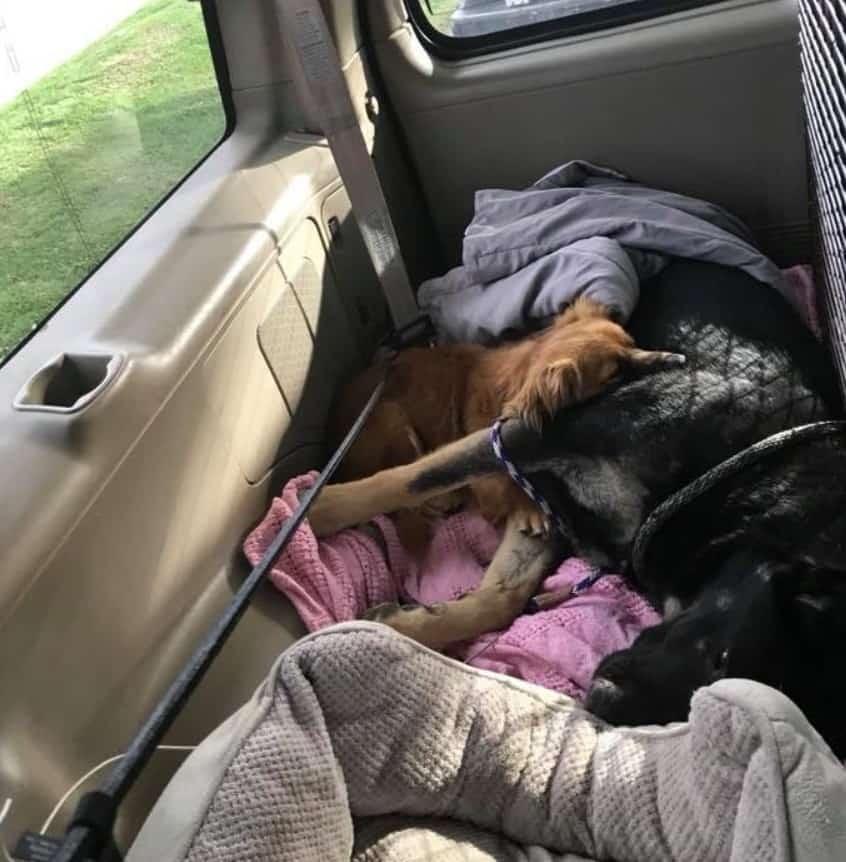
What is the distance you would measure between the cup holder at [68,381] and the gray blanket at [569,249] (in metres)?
0.81

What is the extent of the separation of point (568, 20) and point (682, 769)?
1609 mm

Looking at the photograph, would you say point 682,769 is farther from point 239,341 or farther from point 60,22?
point 60,22

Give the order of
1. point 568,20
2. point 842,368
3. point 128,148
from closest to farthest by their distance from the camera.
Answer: point 842,368 < point 128,148 < point 568,20

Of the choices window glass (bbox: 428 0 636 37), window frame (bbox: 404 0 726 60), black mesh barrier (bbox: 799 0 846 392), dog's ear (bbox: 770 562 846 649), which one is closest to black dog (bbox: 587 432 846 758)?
dog's ear (bbox: 770 562 846 649)

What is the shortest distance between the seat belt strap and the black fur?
0.49m

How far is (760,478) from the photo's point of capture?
1.62 meters

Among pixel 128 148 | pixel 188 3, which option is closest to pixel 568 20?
pixel 188 3

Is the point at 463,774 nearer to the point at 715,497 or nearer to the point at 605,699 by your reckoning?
the point at 605,699

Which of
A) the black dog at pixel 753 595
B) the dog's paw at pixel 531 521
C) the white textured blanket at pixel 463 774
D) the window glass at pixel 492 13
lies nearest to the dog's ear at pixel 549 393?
the dog's paw at pixel 531 521

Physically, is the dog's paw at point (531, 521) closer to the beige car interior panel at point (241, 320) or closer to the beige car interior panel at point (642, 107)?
the beige car interior panel at point (241, 320)

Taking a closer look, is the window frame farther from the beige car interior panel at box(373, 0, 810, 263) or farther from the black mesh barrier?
the black mesh barrier

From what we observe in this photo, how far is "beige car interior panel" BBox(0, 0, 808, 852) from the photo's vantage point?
1.35 m

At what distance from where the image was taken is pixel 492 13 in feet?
7.60

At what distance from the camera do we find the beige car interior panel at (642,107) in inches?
82.9
